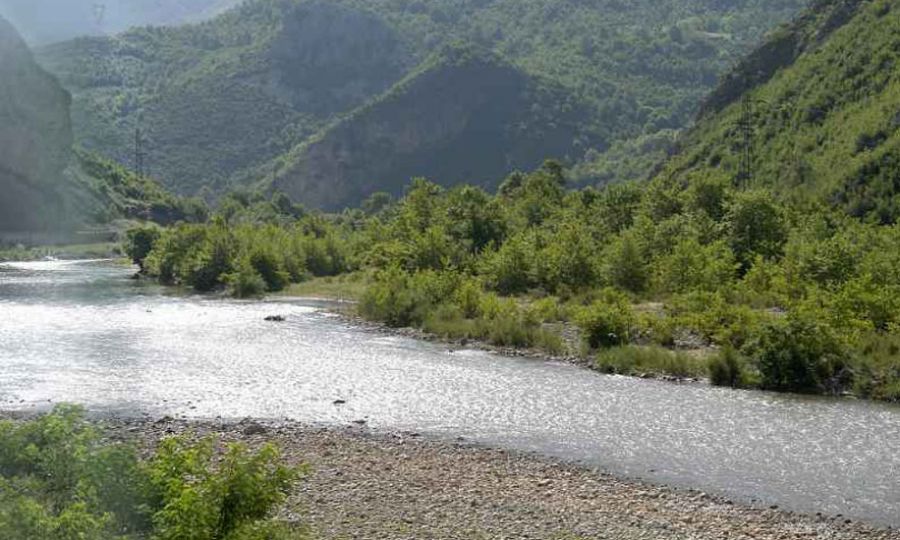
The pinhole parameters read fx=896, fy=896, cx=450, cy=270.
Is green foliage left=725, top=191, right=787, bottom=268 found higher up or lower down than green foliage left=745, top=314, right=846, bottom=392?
higher up

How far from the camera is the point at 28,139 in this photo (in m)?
173

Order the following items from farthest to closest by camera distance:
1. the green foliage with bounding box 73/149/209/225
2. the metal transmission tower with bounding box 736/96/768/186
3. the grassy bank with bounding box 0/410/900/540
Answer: the green foliage with bounding box 73/149/209/225
the metal transmission tower with bounding box 736/96/768/186
the grassy bank with bounding box 0/410/900/540

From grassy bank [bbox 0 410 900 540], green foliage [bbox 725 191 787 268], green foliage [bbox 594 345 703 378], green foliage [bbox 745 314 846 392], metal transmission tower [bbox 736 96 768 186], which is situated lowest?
grassy bank [bbox 0 410 900 540]

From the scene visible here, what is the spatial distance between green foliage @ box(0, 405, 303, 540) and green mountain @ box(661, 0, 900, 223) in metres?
68.5

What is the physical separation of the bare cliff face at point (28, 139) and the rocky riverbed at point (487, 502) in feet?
514

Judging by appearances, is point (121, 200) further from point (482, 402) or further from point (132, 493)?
point (132, 493)

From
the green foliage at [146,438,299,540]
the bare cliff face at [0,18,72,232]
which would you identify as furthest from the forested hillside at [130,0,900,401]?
the bare cliff face at [0,18,72,232]

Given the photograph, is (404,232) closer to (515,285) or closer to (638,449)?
(515,285)

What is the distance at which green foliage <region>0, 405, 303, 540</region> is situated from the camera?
37.7ft

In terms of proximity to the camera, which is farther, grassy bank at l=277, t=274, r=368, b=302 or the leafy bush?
the leafy bush

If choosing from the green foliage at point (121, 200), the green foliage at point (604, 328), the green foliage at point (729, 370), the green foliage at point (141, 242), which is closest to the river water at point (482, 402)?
the green foliage at point (729, 370)

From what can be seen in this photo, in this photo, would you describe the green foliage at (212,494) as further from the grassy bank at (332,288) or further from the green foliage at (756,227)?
the grassy bank at (332,288)

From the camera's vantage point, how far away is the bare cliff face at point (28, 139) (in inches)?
6565

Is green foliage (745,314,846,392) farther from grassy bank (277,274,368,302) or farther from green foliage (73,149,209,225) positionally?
green foliage (73,149,209,225)
